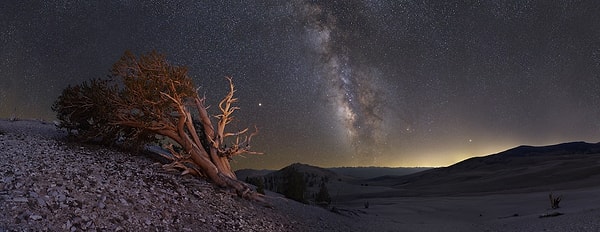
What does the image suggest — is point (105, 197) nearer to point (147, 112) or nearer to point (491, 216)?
point (147, 112)

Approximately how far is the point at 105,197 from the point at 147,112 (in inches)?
225

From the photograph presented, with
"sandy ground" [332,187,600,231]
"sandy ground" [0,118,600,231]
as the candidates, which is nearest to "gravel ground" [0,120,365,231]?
"sandy ground" [0,118,600,231]

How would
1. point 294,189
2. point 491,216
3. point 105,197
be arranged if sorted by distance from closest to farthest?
point 105,197, point 491,216, point 294,189

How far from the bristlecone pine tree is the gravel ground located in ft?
2.57

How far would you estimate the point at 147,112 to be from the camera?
49.6 ft

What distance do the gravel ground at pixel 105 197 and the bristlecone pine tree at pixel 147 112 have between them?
2.57ft

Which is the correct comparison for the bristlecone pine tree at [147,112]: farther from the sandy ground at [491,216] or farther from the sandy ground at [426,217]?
the sandy ground at [491,216]

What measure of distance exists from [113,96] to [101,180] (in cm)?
495

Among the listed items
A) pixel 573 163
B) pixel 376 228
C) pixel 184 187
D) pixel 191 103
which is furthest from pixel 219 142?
pixel 573 163

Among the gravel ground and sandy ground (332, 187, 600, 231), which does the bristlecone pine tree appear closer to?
the gravel ground

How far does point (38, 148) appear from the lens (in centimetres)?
1297

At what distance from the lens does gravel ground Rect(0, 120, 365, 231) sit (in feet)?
27.6

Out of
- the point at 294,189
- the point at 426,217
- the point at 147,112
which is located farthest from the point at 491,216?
the point at 147,112

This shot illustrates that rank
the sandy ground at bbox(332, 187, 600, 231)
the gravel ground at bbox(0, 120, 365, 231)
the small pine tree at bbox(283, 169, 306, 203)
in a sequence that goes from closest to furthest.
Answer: the gravel ground at bbox(0, 120, 365, 231)
the sandy ground at bbox(332, 187, 600, 231)
the small pine tree at bbox(283, 169, 306, 203)
